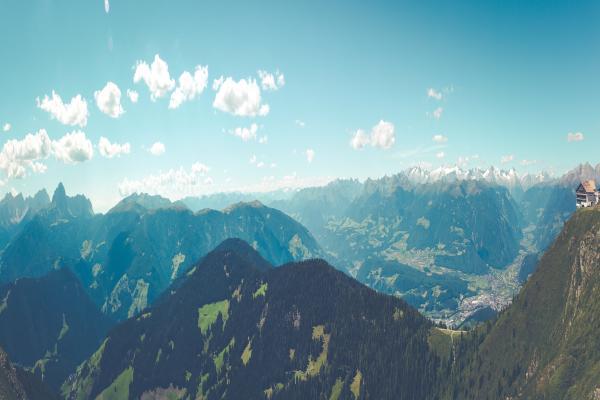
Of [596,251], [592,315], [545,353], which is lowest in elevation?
[545,353]

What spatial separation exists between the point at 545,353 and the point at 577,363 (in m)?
19.8

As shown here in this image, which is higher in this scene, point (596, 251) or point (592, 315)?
point (596, 251)

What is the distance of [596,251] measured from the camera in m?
199

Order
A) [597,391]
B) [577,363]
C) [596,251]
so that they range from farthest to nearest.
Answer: [596,251], [577,363], [597,391]

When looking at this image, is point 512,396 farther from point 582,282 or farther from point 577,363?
point 582,282

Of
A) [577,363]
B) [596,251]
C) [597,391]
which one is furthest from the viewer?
[596,251]

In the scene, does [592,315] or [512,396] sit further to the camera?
[512,396]

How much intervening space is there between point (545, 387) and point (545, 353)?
18.3 m

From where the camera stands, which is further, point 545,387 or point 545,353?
point 545,353

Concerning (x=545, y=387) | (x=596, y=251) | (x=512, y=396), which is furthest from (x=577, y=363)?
(x=596, y=251)

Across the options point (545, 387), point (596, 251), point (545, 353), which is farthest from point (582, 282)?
point (545, 387)

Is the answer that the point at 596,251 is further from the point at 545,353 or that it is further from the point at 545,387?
the point at 545,387

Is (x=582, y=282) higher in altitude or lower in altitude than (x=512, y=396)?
higher

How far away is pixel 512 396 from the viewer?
656 ft
